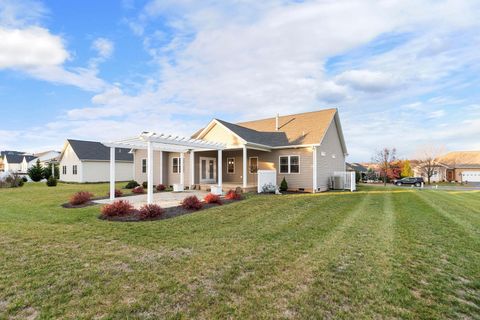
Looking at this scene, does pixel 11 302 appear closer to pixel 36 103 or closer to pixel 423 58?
pixel 423 58

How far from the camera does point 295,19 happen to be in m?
11.4

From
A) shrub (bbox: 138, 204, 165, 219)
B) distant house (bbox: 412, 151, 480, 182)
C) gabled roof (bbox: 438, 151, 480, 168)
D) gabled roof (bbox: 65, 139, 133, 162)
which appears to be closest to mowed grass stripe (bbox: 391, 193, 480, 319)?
shrub (bbox: 138, 204, 165, 219)

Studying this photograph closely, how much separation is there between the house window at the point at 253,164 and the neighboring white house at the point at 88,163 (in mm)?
20174

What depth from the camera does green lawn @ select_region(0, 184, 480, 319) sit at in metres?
2.94

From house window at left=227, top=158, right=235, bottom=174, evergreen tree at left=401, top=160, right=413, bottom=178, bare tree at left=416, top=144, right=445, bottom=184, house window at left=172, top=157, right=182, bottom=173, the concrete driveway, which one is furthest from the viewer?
bare tree at left=416, top=144, right=445, bottom=184

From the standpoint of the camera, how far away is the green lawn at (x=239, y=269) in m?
2.94

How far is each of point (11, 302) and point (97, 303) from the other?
105 cm

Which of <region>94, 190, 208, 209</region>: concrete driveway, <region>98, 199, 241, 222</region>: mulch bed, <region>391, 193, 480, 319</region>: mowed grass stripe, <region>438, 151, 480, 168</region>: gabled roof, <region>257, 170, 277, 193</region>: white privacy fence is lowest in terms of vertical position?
<region>391, 193, 480, 319</region>: mowed grass stripe

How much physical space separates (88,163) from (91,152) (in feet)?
5.75

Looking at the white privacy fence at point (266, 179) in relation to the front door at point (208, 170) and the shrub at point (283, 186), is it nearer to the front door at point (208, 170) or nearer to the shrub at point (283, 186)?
the shrub at point (283, 186)

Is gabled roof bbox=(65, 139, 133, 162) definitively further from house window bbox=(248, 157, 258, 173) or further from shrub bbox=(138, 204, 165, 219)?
shrub bbox=(138, 204, 165, 219)

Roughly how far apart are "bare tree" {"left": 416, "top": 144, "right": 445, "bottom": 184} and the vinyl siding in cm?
3391

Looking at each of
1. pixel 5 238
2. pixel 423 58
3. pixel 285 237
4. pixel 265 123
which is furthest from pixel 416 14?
pixel 5 238

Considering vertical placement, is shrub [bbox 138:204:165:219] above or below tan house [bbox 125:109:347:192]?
below
